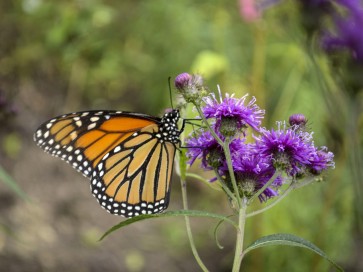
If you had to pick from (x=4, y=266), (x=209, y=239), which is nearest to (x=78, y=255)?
(x=4, y=266)

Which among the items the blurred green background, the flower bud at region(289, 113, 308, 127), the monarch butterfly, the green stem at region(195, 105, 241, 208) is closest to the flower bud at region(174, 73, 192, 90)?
the green stem at region(195, 105, 241, 208)

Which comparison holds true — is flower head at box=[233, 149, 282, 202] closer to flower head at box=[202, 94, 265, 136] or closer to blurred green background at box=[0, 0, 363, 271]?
flower head at box=[202, 94, 265, 136]

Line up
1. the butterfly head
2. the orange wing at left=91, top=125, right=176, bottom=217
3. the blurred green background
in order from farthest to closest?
the blurred green background < the orange wing at left=91, top=125, right=176, bottom=217 < the butterfly head

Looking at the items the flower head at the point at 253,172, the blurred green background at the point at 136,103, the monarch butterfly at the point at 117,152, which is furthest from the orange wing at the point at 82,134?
the flower head at the point at 253,172

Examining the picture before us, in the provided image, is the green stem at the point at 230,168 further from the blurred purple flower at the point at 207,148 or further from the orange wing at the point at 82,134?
the orange wing at the point at 82,134

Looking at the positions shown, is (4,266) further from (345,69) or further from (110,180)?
(345,69)

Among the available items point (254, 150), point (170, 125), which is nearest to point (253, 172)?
point (254, 150)

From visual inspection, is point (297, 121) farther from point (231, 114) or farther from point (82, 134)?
point (82, 134)
